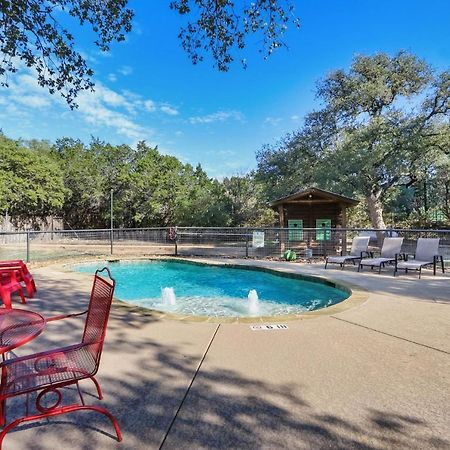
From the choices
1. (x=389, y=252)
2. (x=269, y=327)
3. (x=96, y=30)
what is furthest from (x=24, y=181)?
(x=269, y=327)

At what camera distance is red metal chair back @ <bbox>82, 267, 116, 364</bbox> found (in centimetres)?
214

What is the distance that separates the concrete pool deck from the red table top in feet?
1.65

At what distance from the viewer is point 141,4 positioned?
6.34 metres

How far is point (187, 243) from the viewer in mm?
14828

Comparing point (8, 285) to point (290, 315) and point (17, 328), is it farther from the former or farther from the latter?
point (290, 315)

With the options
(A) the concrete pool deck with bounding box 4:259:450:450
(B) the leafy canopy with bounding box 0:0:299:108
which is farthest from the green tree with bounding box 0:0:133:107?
(A) the concrete pool deck with bounding box 4:259:450:450

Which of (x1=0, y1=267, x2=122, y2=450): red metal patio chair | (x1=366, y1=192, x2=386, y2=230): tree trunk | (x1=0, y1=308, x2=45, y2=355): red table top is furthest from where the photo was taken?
(x1=366, y1=192, x2=386, y2=230): tree trunk

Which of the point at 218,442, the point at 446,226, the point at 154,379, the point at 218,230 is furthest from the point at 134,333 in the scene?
the point at 446,226

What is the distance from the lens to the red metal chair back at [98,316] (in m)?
2.14

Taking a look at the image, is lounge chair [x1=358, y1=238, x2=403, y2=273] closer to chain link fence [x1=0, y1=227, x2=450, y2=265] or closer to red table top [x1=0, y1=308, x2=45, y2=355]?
chain link fence [x1=0, y1=227, x2=450, y2=265]

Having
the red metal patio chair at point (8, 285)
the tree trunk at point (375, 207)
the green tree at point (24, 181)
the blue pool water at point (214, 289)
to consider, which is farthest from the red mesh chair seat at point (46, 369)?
the green tree at point (24, 181)

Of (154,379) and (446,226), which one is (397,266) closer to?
(154,379)

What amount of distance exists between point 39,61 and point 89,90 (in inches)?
35.8

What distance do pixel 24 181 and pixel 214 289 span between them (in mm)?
18663
